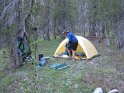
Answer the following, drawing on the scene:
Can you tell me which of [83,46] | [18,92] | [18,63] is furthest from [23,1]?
[83,46]

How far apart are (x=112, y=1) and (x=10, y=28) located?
736 centimetres

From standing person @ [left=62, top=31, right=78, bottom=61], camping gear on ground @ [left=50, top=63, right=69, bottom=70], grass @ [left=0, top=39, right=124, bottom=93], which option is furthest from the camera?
standing person @ [left=62, top=31, right=78, bottom=61]

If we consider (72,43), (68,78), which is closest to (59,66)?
(68,78)

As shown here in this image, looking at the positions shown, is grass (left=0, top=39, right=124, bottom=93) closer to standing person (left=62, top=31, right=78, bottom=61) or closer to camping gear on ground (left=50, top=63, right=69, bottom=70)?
camping gear on ground (left=50, top=63, right=69, bottom=70)

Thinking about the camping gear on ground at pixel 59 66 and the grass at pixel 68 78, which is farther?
the camping gear on ground at pixel 59 66

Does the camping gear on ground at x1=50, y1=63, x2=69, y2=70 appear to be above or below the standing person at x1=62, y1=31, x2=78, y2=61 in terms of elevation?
below

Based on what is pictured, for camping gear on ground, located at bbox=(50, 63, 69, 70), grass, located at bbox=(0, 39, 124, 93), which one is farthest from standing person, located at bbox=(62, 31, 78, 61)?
camping gear on ground, located at bbox=(50, 63, 69, 70)

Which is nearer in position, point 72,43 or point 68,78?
point 68,78

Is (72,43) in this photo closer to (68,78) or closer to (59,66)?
(59,66)

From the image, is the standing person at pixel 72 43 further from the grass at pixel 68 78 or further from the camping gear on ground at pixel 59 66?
the camping gear on ground at pixel 59 66

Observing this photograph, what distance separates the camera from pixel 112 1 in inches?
596

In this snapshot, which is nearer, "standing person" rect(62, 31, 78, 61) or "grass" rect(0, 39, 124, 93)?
"grass" rect(0, 39, 124, 93)

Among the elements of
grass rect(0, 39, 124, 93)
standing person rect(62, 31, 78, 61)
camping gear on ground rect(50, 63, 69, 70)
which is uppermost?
standing person rect(62, 31, 78, 61)

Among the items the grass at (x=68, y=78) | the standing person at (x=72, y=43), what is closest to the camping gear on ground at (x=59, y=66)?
the grass at (x=68, y=78)
